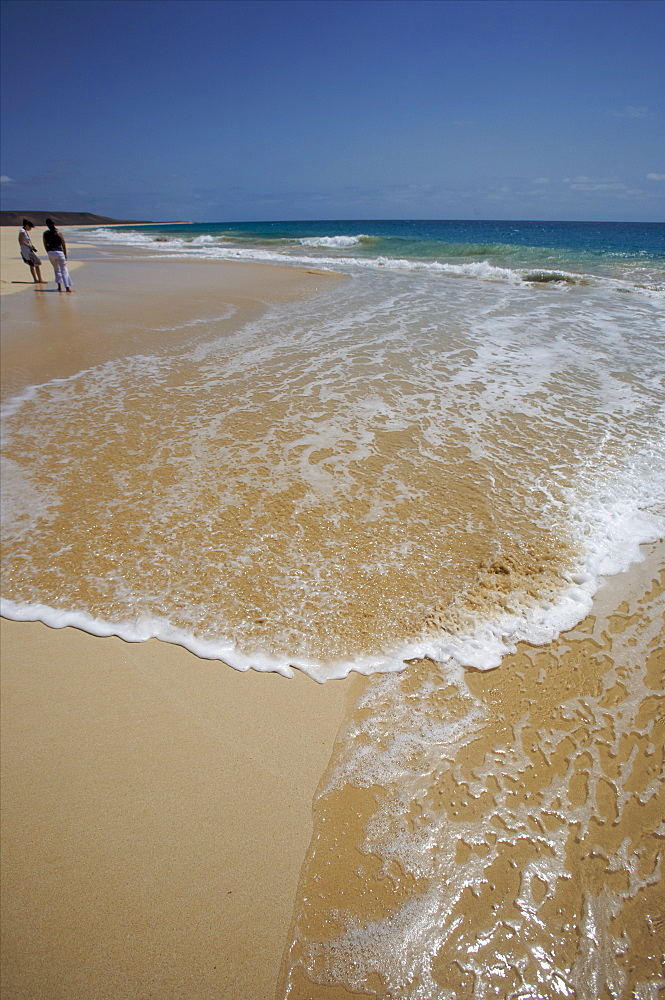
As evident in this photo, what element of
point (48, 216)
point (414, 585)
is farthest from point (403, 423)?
point (48, 216)

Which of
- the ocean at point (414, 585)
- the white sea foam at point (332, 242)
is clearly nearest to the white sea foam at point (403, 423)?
the ocean at point (414, 585)

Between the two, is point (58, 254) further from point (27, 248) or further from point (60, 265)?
point (27, 248)

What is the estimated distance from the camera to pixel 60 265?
38.5 feet

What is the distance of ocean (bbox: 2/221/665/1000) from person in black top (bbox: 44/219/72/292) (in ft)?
23.9

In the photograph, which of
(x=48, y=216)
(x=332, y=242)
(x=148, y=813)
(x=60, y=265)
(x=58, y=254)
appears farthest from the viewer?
(x=48, y=216)

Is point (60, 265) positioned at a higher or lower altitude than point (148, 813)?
higher

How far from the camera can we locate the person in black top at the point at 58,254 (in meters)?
11.6

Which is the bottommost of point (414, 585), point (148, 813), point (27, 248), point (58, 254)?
point (148, 813)

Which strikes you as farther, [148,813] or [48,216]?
[48,216]

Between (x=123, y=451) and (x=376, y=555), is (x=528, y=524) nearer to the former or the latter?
(x=376, y=555)

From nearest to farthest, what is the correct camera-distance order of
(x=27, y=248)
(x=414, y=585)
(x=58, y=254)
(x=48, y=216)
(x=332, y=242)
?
(x=414, y=585) → (x=58, y=254) → (x=27, y=248) → (x=332, y=242) → (x=48, y=216)

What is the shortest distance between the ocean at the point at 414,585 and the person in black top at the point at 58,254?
286 inches

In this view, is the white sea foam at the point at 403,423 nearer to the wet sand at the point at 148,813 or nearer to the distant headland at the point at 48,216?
the wet sand at the point at 148,813

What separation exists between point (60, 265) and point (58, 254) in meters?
0.25
